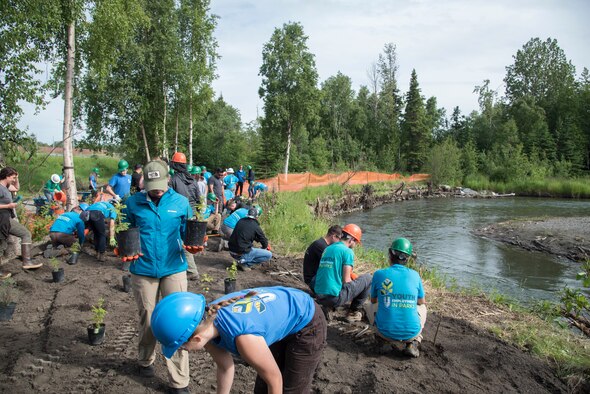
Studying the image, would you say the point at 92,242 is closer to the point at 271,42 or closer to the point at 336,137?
the point at 271,42

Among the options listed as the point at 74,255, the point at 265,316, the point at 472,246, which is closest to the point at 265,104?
the point at 472,246

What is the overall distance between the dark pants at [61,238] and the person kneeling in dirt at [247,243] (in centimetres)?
294

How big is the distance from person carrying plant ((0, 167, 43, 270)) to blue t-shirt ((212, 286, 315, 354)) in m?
5.20

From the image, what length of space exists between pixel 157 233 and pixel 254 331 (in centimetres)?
178

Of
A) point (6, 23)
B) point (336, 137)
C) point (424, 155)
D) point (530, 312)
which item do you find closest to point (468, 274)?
point (530, 312)

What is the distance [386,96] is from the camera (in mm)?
52000

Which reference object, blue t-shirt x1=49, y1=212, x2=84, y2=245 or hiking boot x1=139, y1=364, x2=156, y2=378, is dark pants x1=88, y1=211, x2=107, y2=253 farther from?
hiking boot x1=139, y1=364, x2=156, y2=378

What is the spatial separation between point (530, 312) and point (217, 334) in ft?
20.0

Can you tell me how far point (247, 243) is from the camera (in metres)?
7.52

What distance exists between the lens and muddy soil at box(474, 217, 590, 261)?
1332 cm

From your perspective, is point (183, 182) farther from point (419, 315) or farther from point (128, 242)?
point (419, 315)

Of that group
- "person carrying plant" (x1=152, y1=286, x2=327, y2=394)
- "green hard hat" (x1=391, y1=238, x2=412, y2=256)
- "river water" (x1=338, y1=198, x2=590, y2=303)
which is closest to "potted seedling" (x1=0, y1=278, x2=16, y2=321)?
"person carrying plant" (x1=152, y1=286, x2=327, y2=394)

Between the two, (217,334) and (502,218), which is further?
(502,218)

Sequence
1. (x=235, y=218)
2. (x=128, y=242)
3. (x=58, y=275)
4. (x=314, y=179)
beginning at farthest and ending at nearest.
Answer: (x=314, y=179) → (x=235, y=218) → (x=58, y=275) → (x=128, y=242)
